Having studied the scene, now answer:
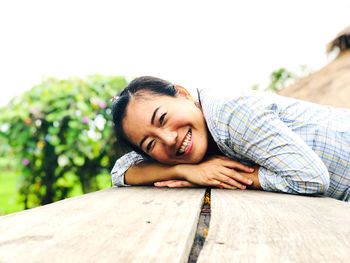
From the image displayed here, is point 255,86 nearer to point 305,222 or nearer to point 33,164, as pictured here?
point 33,164

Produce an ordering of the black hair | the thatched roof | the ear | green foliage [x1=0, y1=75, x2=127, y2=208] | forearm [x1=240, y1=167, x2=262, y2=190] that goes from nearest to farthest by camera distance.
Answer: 1. forearm [x1=240, y1=167, x2=262, y2=190]
2. the black hair
3. the ear
4. green foliage [x1=0, y1=75, x2=127, y2=208]
5. the thatched roof

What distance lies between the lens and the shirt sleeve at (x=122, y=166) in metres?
1.84

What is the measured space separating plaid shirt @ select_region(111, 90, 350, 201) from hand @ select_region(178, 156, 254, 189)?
7 centimetres

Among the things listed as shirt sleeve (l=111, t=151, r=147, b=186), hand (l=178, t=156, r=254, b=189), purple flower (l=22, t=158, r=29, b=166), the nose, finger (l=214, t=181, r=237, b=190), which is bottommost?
purple flower (l=22, t=158, r=29, b=166)

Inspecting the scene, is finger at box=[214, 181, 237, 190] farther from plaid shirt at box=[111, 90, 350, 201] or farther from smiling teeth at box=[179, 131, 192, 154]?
smiling teeth at box=[179, 131, 192, 154]

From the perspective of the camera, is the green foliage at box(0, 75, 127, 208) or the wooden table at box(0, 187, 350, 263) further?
the green foliage at box(0, 75, 127, 208)

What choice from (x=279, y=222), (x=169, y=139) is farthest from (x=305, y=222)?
(x=169, y=139)

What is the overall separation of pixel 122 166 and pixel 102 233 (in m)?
1.30

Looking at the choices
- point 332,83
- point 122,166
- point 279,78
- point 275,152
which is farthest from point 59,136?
point 279,78

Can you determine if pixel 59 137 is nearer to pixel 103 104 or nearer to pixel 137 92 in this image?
pixel 103 104

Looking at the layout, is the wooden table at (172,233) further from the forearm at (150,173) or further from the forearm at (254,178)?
the forearm at (150,173)

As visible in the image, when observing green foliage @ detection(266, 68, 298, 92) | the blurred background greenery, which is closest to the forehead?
the blurred background greenery

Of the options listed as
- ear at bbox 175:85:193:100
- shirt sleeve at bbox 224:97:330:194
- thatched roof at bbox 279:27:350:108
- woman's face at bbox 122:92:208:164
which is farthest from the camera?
thatched roof at bbox 279:27:350:108

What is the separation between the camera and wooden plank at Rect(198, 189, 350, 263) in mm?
551
